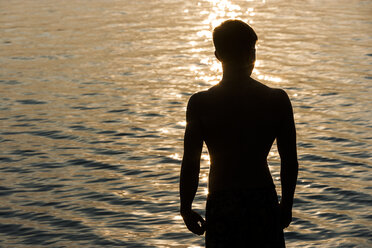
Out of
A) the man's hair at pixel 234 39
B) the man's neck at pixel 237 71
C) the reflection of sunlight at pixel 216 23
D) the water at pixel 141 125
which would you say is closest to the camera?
the man's hair at pixel 234 39

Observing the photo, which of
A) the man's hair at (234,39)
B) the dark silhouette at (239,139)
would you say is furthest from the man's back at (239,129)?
the man's hair at (234,39)

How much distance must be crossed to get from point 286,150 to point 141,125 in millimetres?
10219

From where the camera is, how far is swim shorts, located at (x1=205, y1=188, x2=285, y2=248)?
14.4 ft

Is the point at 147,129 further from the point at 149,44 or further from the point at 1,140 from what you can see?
the point at 149,44

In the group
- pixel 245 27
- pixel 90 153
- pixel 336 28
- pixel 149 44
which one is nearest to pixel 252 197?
pixel 245 27

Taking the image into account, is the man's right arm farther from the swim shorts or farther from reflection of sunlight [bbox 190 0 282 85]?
reflection of sunlight [bbox 190 0 282 85]

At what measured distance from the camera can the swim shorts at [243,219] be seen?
439 cm

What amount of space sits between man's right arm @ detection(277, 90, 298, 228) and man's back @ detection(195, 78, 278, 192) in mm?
45

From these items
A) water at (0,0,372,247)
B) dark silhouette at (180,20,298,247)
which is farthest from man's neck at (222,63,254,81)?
water at (0,0,372,247)

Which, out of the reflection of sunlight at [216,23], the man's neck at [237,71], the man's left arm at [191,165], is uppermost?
the man's neck at [237,71]

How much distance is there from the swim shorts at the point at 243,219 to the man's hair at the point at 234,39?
0.77 m

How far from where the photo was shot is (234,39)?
427cm

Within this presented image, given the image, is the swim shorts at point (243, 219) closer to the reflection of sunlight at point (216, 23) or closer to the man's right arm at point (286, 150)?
the man's right arm at point (286, 150)

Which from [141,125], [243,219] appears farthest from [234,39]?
[141,125]
